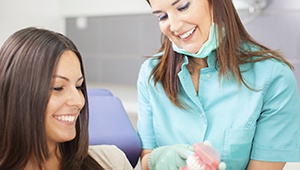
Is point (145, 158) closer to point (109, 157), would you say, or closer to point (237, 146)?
point (109, 157)

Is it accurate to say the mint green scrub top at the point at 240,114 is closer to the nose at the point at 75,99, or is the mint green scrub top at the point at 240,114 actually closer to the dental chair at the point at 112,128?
the dental chair at the point at 112,128

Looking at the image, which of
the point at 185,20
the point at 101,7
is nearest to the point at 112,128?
the point at 185,20

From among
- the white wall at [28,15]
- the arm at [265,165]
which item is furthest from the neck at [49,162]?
the white wall at [28,15]

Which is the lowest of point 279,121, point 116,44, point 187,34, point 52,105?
point 116,44

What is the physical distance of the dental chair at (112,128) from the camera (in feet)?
5.79

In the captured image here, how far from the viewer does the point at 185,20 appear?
5.15 ft

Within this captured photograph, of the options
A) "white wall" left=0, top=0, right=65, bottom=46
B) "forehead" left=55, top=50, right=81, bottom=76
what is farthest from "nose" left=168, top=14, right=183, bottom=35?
"white wall" left=0, top=0, right=65, bottom=46

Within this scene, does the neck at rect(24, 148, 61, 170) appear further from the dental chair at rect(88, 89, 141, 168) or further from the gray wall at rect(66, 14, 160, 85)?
the gray wall at rect(66, 14, 160, 85)

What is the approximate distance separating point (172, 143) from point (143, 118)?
0.15 m

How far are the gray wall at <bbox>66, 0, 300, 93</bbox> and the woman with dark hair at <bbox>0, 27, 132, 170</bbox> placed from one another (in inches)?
60.3

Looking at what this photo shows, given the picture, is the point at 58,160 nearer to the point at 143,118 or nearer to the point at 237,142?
the point at 143,118

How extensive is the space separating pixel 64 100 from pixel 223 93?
0.59 meters

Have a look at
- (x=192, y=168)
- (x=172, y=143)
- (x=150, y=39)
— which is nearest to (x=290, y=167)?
(x=172, y=143)

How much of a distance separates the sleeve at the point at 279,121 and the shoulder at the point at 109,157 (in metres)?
0.45
